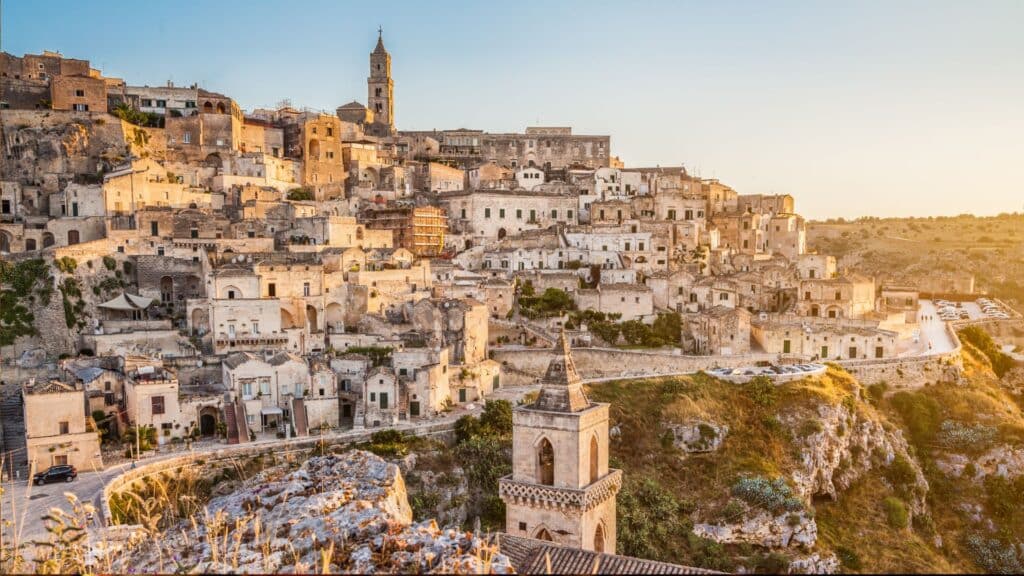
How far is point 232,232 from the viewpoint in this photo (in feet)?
138

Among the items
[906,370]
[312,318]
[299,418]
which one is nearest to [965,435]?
[906,370]

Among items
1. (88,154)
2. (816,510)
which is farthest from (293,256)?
(816,510)

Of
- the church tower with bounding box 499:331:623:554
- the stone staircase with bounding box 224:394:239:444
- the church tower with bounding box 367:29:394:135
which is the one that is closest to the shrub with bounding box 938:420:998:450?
the church tower with bounding box 499:331:623:554

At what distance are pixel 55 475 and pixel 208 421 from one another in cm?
611

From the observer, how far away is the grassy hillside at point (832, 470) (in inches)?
1129

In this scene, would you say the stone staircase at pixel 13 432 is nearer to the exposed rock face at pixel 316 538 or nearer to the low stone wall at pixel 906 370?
the exposed rock face at pixel 316 538

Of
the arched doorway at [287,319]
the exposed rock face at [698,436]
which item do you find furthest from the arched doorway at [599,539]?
the arched doorway at [287,319]

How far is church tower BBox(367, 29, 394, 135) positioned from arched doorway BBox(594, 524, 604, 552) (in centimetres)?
5755

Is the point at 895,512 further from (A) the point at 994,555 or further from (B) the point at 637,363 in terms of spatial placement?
(B) the point at 637,363

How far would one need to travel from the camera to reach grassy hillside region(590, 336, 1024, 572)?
2869 centimetres

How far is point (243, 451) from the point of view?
28.2 meters

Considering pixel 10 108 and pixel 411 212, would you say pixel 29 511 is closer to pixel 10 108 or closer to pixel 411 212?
pixel 411 212

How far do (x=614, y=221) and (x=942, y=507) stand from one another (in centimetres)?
2496

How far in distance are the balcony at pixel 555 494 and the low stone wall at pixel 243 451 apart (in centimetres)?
1218
